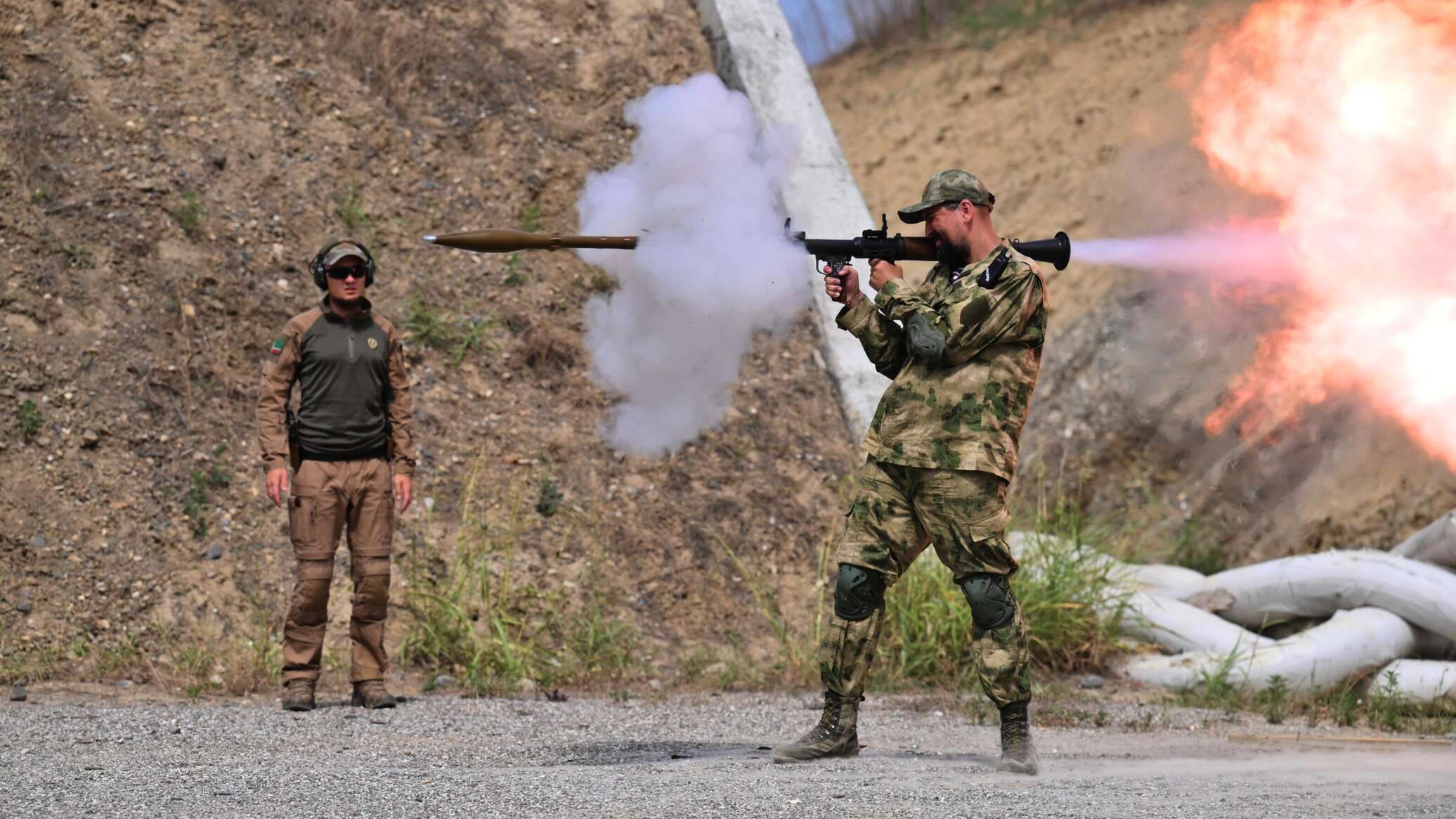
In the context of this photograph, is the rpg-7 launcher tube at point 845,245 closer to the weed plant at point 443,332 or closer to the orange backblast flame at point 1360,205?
the weed plant at point 443,332

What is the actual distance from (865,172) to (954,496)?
9.96 m

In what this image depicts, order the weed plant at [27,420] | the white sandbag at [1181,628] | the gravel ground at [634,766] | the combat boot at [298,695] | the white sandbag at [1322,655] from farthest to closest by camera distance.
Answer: the weed plant at [27,420] → the white sandbag at [1181,628] → the white sandbag at [1322,655] → the combat boot at [298,695] → the gravel ground at [634,766]

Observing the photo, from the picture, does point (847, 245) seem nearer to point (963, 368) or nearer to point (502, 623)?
point (963, 368)

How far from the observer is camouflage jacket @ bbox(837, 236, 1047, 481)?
5035 millimetres

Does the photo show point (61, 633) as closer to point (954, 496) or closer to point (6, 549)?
point (6, 549)

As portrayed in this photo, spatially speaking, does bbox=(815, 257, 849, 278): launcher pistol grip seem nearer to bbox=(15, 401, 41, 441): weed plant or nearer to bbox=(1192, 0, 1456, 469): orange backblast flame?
bbox=(15, 401, 41, 441): weed plant

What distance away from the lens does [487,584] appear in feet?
24.8

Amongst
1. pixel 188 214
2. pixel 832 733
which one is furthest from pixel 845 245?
pixel 188 214

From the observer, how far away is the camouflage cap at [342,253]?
252 inches

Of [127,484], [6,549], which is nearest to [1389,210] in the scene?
[127,484]

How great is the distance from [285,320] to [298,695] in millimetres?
3162

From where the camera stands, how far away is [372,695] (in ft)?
21.0

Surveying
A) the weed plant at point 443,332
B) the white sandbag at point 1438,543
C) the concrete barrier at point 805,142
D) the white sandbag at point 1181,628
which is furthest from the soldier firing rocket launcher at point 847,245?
the concrete barrier at point 805,142

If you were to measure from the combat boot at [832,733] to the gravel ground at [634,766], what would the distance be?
7cm
